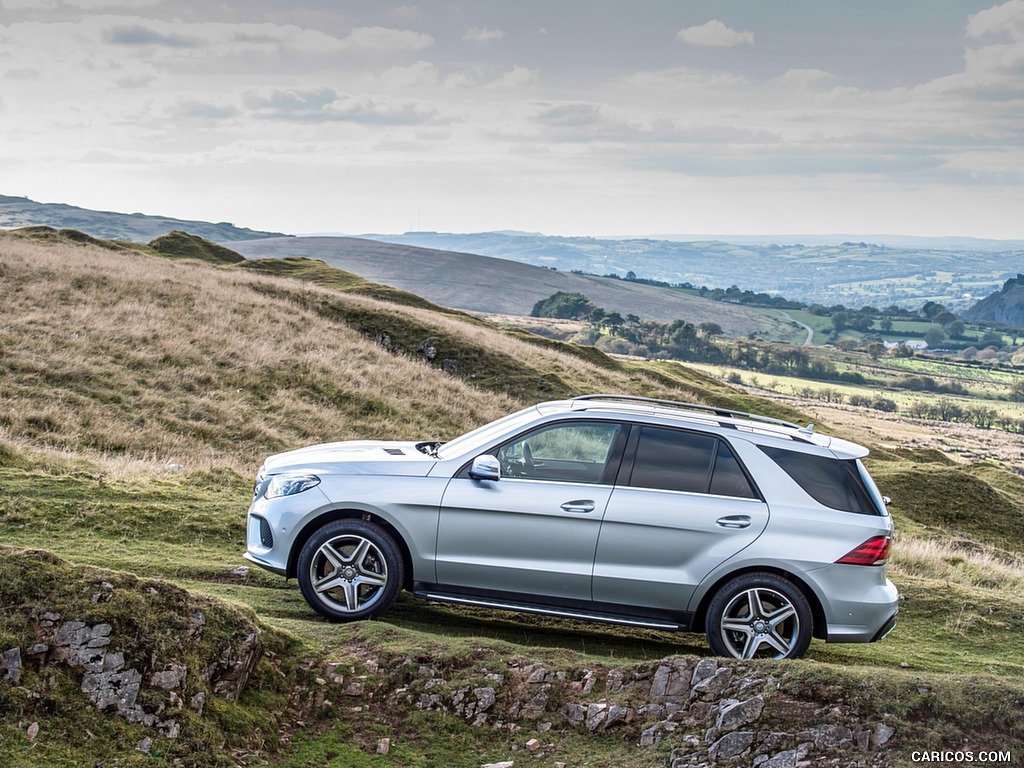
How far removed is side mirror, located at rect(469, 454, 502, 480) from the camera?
294 inches

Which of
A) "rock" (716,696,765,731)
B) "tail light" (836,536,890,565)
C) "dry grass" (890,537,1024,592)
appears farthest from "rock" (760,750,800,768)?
"dry grass" (890,537,1024,592)

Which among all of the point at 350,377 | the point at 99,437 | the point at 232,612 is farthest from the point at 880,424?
the point at 232,612

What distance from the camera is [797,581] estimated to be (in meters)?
7.34

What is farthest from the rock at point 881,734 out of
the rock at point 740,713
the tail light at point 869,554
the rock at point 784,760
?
the tail light at point 869,554

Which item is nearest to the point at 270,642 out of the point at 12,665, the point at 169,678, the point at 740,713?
the point at 169,678

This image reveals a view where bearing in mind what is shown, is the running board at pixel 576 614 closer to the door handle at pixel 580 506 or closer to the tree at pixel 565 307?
the door handle at pixel 580 506

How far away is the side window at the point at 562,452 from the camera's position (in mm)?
7656

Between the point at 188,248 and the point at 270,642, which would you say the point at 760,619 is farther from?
the point at 188,248

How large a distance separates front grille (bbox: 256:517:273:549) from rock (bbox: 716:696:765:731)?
13.0 feet

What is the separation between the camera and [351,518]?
7.68 metres

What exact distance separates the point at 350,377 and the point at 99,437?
10040mm

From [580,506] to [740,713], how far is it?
2.07 m

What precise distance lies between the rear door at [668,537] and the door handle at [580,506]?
0.44 ft

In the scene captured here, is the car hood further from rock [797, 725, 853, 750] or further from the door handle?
rock [797, 725, 853, 750]
